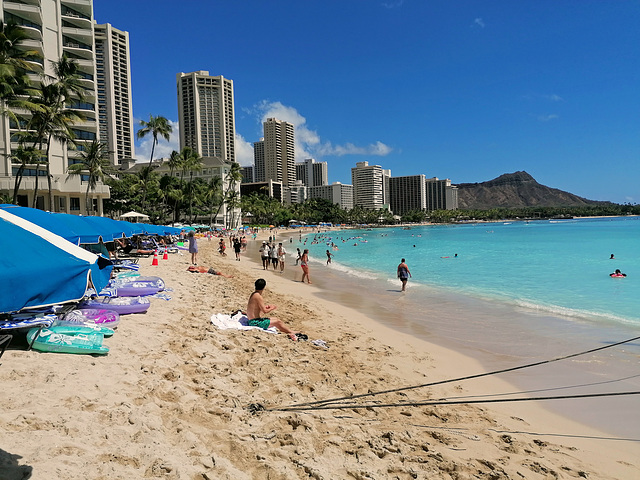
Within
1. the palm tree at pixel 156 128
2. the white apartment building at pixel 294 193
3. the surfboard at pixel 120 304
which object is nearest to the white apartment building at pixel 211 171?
the palm tree at pixel 156 128

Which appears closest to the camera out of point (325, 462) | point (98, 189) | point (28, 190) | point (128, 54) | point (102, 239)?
point (325, 462)

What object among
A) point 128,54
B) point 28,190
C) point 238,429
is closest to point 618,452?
point 238,429

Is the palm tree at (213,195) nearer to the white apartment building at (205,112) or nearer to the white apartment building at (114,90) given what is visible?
the white apartment building at (114,90)

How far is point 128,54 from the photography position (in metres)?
104

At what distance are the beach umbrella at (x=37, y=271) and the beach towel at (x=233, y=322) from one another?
14.7 ft

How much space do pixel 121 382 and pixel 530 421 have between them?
4.95 meters

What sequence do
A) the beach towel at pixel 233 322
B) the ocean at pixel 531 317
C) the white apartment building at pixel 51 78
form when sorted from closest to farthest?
the ocean at pixel 531 317, the beach towel at pixel 233 322, the white apartment building at pixel 51 78

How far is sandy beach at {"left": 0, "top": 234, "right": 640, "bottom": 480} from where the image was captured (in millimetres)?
3020

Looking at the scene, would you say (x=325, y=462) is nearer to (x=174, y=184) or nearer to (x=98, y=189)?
(x=98, y=189)

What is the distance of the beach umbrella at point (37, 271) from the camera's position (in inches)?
88.6

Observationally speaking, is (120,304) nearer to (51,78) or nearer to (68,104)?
(68,104)

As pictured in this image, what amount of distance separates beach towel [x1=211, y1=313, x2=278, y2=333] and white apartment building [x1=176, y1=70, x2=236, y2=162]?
121 metres

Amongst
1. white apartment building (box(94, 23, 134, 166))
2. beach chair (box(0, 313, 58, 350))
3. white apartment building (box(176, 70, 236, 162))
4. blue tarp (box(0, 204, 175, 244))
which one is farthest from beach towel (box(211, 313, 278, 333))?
white apartment building (box(176, 70, 236, 162))

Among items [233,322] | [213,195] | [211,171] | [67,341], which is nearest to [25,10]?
[213,195]
